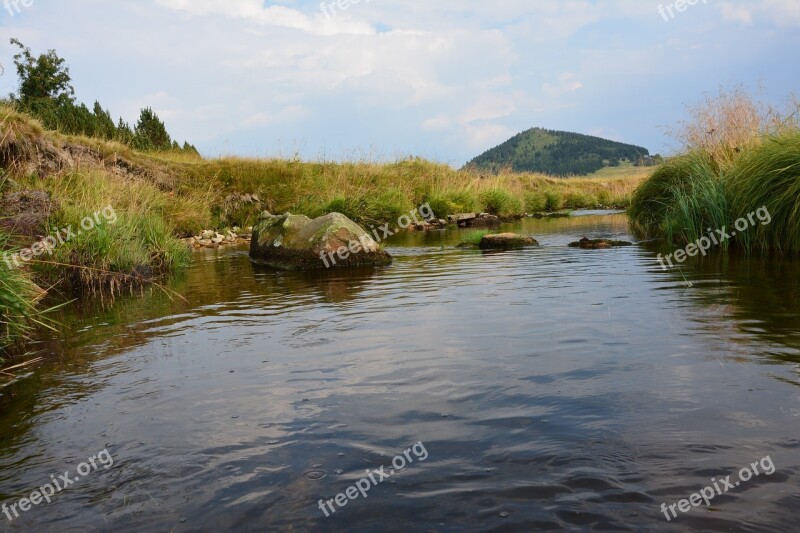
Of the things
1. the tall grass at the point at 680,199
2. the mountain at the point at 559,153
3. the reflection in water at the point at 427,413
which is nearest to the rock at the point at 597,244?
the tall grass at the point at 680,199

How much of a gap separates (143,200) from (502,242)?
8096 millimetres

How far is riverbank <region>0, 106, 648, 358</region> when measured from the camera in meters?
8.84

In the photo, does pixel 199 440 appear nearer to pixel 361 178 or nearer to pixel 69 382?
pixel 69 382

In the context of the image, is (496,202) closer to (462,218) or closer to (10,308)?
(462,218)

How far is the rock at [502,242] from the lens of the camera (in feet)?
45.6

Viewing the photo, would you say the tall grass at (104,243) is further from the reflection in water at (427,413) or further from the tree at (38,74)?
the tree at (38,74)

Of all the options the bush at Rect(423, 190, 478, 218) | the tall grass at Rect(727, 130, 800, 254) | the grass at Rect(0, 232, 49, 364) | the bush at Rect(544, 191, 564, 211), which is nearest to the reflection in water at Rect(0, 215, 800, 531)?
the grass at Rect(0, 232, 49, 364)

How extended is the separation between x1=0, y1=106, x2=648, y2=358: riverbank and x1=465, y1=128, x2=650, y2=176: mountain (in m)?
83.1

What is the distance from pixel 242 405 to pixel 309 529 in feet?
5.25

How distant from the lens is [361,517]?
7.93 feet

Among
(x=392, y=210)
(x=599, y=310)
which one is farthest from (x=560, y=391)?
(x=392, y=210)

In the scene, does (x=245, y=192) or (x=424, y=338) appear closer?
(x=424, y=338)

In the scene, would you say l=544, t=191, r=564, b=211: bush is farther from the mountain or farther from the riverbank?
the mountain

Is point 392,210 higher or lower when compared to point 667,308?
higher
